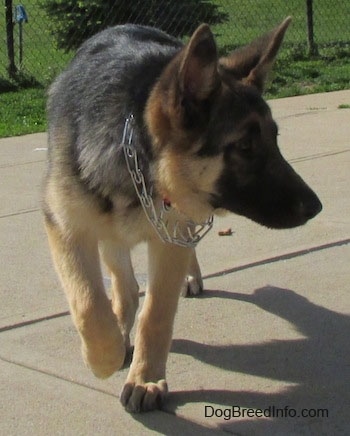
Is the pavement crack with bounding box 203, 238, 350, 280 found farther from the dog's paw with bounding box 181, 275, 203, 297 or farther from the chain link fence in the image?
the chain link fence

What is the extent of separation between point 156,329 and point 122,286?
0.65m

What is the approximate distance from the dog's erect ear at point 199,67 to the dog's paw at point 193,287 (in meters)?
1.57

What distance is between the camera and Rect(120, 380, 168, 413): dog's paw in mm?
3736

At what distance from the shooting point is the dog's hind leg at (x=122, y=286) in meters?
4.57

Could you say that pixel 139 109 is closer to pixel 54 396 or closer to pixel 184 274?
pixel 184 274

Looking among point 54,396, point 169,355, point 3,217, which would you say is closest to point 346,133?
point 3,217

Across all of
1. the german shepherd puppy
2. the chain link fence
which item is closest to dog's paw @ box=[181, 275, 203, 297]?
the german shepherd puppy

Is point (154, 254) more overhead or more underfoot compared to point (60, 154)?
more underfoot

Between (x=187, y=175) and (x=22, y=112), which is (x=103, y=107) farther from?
(x=22, y=112)

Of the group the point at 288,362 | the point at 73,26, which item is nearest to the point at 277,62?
the point at 73,26

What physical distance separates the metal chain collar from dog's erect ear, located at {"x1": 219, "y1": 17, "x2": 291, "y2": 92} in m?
0.51

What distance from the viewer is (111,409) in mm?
3758

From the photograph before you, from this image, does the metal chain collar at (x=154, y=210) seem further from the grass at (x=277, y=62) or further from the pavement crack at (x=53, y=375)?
the grass at (x=277, y=62)

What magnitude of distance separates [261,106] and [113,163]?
0.63 metres
